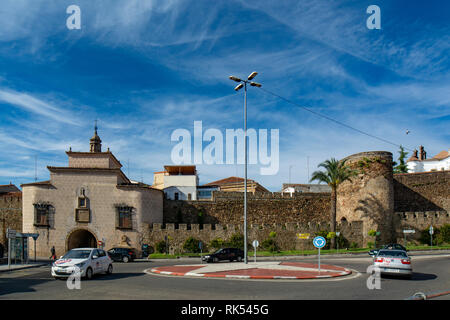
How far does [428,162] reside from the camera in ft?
276

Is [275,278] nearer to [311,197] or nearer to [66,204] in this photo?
[66,204]

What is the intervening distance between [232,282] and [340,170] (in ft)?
97.1

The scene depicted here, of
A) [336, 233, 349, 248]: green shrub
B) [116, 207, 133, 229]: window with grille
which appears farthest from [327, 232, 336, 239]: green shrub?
[116, 207, 133, 229]: window with grille

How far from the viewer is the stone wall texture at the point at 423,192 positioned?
5075cm

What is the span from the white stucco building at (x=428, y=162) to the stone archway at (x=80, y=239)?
67.1 meters

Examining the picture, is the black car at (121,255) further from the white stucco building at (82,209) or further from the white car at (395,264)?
the white car at (395,264)

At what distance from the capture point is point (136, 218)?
42656 millimetres

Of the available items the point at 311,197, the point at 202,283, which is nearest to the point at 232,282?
the point at 202,283

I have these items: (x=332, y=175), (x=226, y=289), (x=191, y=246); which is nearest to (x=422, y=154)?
(x=332, y=175)

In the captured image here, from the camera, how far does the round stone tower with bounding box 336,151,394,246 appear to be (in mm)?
44531

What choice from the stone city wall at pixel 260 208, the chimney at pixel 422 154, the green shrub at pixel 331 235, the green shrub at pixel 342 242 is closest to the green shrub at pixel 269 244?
the green shrub at pixel 331 235

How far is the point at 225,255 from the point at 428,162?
68835 millimetres

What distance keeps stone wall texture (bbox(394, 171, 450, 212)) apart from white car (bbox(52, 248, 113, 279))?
141 ft
